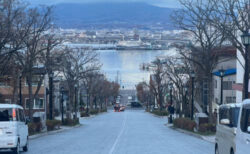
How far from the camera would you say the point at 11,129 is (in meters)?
19.5

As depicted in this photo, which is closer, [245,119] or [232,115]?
[245,119]

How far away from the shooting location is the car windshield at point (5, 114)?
65.1 feet

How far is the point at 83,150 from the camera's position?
2242cm

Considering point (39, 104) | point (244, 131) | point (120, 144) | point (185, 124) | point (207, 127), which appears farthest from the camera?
point (39, 104)

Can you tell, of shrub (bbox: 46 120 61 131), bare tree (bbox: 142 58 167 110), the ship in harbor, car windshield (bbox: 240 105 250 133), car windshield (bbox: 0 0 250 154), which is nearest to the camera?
car windshield (bbox: 240 105 250 133)

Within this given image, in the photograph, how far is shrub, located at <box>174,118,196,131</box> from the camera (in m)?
37.7

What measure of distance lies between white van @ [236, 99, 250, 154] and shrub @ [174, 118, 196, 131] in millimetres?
24184

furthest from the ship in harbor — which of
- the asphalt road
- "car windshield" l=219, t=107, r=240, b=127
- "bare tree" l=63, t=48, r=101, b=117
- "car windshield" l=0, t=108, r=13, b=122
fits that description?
"car windshield" l=219, t=107, r=240, b=127

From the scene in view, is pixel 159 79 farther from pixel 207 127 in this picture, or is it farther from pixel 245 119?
pixel 245 119

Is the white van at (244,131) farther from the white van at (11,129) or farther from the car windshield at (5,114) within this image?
the car windshield at (5,114)

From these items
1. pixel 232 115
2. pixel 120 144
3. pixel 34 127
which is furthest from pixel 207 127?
pixel 232 115

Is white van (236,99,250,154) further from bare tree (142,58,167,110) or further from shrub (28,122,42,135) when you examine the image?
bare tree (142,58,167,110)

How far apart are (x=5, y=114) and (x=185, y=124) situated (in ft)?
73.2

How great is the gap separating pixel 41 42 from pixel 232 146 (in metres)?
31.9
